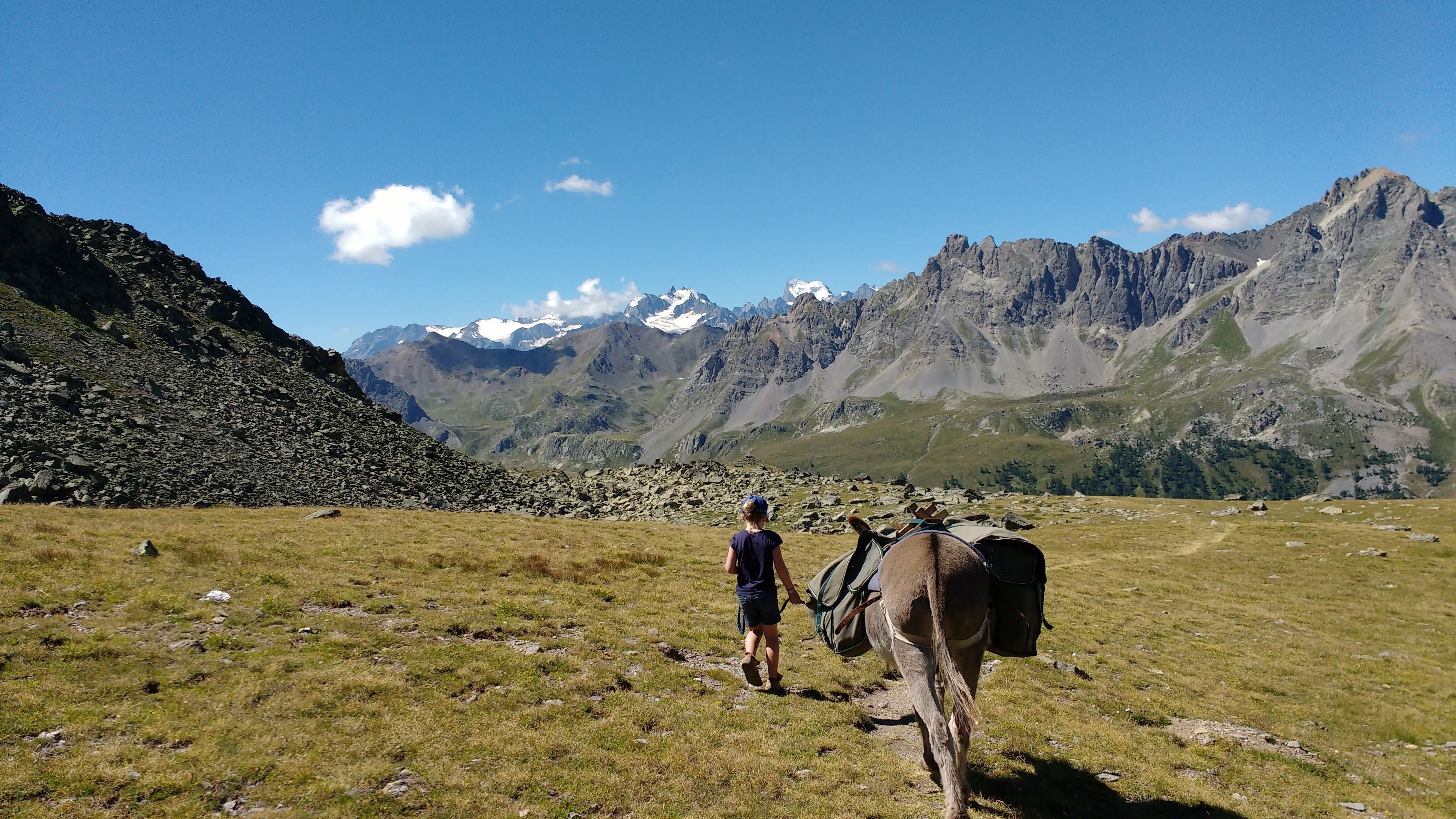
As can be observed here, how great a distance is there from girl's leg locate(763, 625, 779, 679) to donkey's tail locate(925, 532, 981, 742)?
207 inches

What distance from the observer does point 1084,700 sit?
16.9 m

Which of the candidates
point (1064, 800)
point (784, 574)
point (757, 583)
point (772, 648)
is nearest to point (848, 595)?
point (784, 574)

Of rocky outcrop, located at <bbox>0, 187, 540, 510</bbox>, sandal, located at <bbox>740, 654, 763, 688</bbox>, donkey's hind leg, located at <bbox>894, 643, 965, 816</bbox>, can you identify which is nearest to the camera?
donkey's hind leg, located at <bbox>894, 643, 965, 816</bbox>

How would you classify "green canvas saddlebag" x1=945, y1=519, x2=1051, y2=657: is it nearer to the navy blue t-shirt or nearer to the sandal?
the navy blue t-shirt

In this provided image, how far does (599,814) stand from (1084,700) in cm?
1345

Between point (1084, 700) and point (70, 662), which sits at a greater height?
point (70, 662)

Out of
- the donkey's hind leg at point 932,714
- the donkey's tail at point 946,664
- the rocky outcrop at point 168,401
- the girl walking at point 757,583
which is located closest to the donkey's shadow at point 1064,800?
the donkey's hind leg at point 932,714

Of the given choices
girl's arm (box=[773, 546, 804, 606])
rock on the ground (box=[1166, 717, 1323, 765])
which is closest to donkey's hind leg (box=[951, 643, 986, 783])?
girl's arm (box=[773, 546, 804, 606])

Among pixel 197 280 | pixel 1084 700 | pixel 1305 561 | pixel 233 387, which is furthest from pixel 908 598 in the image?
pixel 197 280

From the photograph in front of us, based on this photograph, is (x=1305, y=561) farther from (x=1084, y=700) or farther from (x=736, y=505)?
(x=736, y=505)

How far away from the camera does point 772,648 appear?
1534cm

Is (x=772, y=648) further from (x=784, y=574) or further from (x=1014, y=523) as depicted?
(x=1014, y=523)

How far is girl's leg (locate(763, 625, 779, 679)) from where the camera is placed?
50.1ft

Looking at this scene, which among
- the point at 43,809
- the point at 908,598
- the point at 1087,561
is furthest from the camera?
the point at 1087,561
